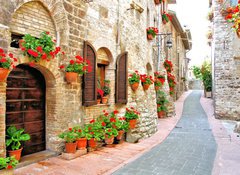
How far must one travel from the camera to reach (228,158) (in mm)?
5883

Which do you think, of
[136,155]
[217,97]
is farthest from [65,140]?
[217,97]

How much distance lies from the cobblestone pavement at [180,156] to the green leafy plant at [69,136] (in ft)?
4.75

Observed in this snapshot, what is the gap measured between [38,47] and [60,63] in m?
0.96

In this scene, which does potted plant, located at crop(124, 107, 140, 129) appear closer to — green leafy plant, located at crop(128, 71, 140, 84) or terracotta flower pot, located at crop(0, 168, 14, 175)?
green leafy plant, located at crop(128, 71, 140, 84)

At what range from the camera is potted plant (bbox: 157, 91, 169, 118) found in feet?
43.3

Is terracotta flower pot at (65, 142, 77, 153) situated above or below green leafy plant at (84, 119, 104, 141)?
below

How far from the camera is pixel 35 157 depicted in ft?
16.5

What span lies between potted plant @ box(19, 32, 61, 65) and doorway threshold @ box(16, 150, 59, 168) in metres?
2.24

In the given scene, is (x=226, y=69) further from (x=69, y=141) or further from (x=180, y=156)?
(x=69, y=141)

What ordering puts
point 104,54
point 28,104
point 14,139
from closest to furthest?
point 14,139, point 28,104, point 104,54

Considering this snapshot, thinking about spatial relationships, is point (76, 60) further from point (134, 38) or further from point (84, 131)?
point (134, 38)

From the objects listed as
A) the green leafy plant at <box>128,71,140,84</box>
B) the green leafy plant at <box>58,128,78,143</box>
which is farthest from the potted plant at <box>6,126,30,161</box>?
the green leafy plant at <box>128,71,140,84</box>

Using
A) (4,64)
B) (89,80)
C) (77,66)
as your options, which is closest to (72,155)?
(89,80)

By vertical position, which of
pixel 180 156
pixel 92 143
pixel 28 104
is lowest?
pixel 180 156
